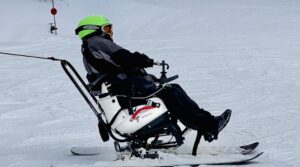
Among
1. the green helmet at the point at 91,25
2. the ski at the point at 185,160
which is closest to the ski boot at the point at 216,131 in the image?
the ski at the point at 185,160

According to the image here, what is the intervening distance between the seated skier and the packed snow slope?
632 mm

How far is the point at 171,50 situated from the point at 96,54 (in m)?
10.5

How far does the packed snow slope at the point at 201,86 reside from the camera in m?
6.44

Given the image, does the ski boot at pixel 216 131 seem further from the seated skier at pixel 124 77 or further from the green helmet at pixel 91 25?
the green helmet at pixel 91 25

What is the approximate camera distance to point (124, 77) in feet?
17.2

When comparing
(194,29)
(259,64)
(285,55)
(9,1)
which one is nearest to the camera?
(259,64)

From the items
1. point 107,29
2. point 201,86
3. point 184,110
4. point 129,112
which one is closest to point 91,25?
point 107,29

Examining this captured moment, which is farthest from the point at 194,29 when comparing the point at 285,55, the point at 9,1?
the point at 9,1

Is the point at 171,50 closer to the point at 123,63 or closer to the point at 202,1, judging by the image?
the point at 123,63

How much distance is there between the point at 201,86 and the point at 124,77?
17.8 ft

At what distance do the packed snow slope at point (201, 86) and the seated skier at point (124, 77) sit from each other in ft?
2.07

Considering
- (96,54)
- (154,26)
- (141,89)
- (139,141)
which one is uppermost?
(96,54)

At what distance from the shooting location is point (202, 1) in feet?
114

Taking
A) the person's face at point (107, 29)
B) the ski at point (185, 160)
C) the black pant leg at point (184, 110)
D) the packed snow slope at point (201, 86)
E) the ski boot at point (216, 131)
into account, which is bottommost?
the packed snow slope at point (201, 86)
